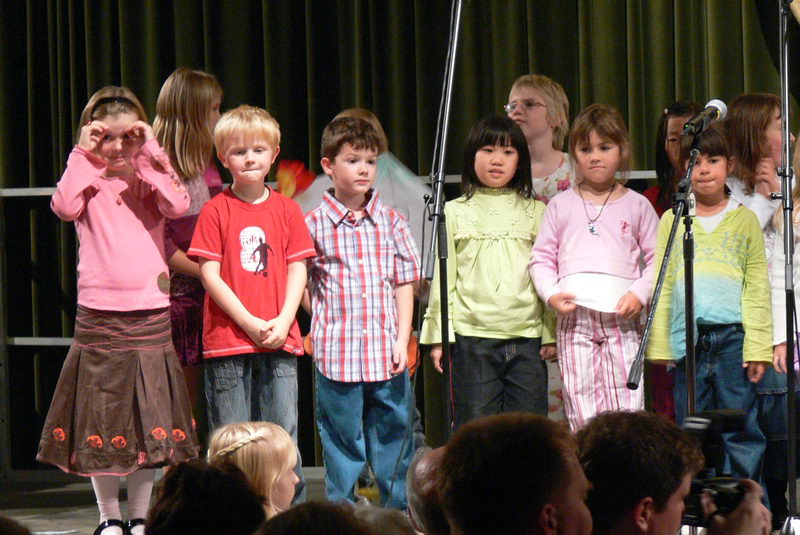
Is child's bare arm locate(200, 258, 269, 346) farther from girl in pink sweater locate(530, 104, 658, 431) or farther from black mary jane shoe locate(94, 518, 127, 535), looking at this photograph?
girl in pink sweater locate(530, 104, 658, 431)

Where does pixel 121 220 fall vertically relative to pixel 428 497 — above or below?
above

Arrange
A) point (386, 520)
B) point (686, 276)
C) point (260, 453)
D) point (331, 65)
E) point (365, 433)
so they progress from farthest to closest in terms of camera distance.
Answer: point (331, 65)
point (365, 433)
point (686, 276)
point (260, 453)
point (386, 520)

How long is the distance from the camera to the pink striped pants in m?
1.57

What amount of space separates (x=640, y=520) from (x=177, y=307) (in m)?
2.41

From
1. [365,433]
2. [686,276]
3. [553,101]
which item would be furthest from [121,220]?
[686,276]

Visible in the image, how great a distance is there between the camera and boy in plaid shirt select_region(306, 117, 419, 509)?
12.1ft

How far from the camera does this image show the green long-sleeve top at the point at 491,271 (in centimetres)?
370

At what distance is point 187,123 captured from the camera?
398 cm

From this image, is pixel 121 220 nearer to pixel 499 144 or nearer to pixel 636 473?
pixel 499 144

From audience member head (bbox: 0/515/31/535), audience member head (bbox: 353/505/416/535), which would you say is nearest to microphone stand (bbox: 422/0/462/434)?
audience member head (bbox: 353/505/416/535)

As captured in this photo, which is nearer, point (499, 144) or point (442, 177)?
point (442, 177)

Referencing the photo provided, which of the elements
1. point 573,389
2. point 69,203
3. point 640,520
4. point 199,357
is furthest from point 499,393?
point 640,520

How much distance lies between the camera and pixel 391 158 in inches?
175

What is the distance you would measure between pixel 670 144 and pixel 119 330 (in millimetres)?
1870
